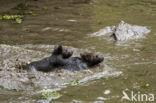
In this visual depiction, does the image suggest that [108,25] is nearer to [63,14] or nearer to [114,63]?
[63,14]

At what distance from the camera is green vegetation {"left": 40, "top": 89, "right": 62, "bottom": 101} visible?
5.35 m

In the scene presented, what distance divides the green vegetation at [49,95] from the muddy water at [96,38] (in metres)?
0.11

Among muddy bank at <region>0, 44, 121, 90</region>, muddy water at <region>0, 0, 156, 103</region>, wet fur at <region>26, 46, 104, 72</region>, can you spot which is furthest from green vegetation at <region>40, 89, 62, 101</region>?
wet fur at <region>26, 46, 104, 72</region>

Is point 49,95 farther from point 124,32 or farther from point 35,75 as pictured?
point 124,32

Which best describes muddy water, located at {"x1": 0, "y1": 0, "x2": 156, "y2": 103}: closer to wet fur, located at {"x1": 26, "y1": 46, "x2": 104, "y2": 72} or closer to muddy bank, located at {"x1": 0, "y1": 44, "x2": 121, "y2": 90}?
muddy bank, located at {"x1": 0, "y1": 44, "x2": 121, "y2": 90}

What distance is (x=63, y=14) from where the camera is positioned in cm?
1302

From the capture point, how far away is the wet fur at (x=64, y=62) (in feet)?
21.1

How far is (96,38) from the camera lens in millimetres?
9914

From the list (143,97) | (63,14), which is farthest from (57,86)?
(63,14)

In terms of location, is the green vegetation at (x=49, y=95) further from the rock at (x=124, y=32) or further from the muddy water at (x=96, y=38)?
the rock at (x=124, y=32)

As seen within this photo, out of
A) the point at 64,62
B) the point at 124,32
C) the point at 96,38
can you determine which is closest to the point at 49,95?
the point at 64,62

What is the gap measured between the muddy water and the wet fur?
515 mm

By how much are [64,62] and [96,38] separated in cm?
354

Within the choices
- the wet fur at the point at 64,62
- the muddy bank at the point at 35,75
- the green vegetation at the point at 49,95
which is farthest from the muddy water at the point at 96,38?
the wet fur at the point at 64,62
